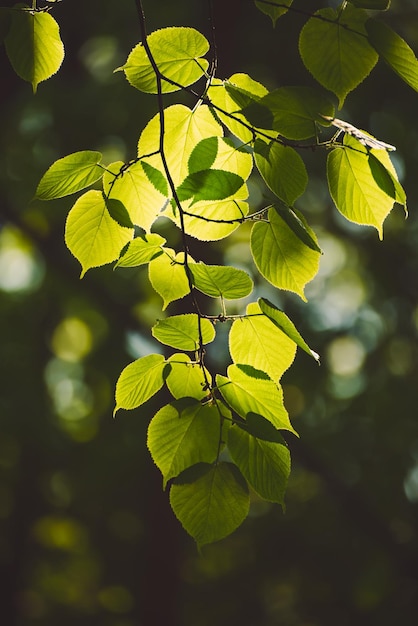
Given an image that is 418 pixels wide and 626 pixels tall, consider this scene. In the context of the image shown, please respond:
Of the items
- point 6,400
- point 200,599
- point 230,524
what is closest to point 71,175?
point 230,524

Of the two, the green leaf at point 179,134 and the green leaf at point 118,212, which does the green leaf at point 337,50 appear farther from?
the green leaf at point 118,212

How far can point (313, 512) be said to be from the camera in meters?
6.94

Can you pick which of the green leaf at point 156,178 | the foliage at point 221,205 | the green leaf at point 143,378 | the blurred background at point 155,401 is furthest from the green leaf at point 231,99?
the blurred background at point 155,401

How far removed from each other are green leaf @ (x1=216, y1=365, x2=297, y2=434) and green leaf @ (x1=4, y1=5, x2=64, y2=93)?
501 millimetres

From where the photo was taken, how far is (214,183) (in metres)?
0.77

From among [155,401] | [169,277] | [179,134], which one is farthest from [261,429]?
[155,401]

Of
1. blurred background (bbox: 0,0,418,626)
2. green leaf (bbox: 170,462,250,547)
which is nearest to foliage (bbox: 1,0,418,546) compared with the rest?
green leaf (bbox: 170,462,250,547)

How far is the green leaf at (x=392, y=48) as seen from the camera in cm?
71

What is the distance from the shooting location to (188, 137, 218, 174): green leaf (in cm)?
80

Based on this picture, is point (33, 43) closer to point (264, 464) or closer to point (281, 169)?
point (281, 169)

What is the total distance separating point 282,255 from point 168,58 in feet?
1.03

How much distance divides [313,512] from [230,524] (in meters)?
6.62

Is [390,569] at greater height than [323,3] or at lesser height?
lesser

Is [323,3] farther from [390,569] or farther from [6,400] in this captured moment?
[390,569]
